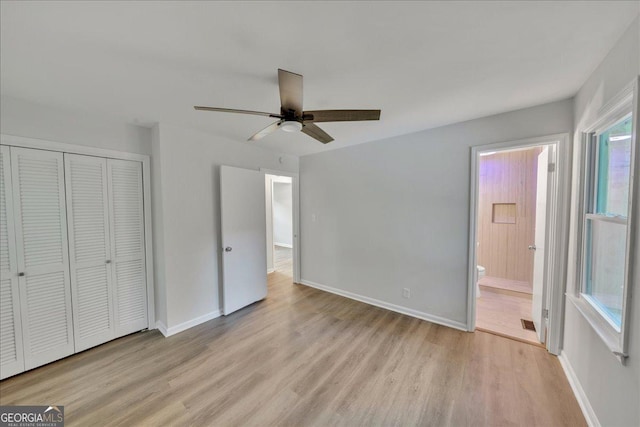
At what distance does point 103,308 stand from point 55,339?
0.37 metres

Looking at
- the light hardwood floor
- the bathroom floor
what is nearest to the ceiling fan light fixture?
the light hardwood floor

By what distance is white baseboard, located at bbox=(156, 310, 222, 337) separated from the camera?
2.54 meters

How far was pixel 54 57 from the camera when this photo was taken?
4.58 ft

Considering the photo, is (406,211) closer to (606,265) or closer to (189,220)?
(606,265)

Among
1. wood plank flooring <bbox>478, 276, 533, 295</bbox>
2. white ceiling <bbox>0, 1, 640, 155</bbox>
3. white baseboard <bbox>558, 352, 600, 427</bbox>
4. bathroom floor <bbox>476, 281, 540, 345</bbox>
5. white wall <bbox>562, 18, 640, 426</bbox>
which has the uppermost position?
white ceiling <bbox>0, 1, 640, 155</bbox>

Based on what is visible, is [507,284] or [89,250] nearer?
[89,250]

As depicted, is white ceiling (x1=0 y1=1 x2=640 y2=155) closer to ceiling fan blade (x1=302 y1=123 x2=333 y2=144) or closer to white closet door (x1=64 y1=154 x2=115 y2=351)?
ceiling fan blade (x1=302 y1=123 x2=333 y2=144)

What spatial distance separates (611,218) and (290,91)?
6.89 feet

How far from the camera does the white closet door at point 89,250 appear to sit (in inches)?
85.7

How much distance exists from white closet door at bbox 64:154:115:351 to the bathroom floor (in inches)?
161

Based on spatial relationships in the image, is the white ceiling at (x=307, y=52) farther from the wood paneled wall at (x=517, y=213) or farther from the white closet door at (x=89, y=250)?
the wood paneled wall at (x=517, y=213)

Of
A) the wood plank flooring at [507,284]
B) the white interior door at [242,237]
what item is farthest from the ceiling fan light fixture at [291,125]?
the wood plank flooring at [507,284]

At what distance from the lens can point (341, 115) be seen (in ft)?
5.00

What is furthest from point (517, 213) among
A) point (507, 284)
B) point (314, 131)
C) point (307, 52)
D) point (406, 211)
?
point (307, 52)
